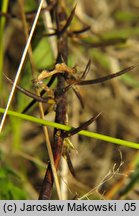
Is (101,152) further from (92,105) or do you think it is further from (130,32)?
(130,32)

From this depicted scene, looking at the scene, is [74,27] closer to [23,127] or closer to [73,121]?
[73,121]

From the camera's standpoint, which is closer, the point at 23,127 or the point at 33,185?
the point at 33,185

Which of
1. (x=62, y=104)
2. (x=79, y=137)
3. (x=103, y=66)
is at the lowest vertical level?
(x=79, y=137)

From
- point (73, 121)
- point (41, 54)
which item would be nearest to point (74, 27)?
point (41, 54)

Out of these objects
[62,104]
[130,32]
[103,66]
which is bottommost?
[62,104]

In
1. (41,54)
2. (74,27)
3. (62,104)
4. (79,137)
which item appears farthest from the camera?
(79,137)

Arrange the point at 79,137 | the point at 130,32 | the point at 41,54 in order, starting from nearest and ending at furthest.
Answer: the point at 41,54 → the point at 79,137 → the point at 130,32

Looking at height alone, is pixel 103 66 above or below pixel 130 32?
below

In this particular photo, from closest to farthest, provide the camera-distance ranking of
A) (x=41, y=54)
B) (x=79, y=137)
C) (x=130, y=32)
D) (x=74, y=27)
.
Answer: (x=74, y=27) → (x=41, y=54) → (x=79, y=137) → (x=130, y=32)

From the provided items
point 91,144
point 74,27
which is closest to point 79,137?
point 91,144
